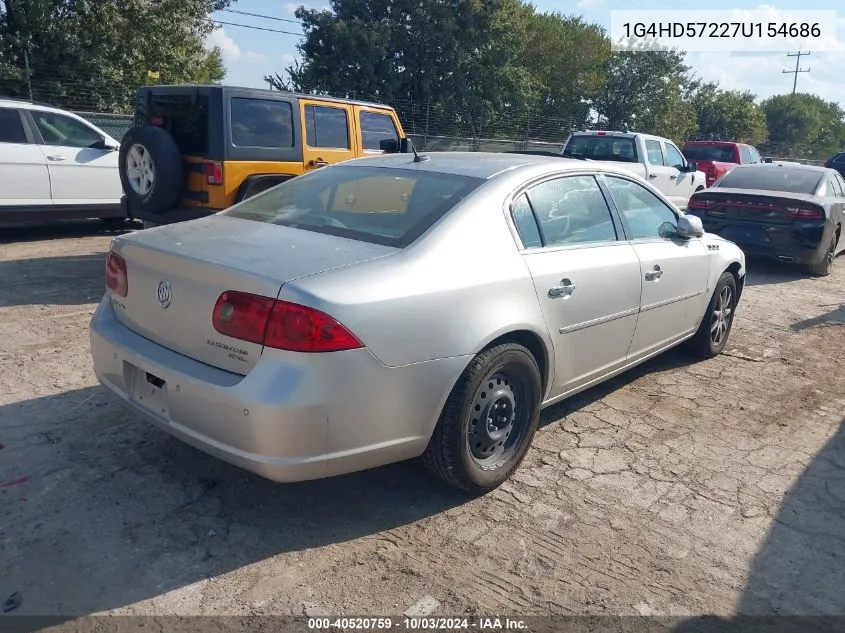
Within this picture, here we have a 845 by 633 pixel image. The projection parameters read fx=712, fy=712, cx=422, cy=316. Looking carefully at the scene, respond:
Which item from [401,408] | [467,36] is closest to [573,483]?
[401,408]

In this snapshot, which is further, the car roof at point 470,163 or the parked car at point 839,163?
the parked car at point 839,163

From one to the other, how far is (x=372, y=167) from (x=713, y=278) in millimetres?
2794

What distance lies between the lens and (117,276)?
338 cm

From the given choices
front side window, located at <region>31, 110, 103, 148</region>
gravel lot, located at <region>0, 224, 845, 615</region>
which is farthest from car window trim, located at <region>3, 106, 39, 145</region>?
gravel lot, located at <region>0, 224, 845, 615</region>

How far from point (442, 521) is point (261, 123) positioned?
5.17 metres

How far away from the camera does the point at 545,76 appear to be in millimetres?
38719

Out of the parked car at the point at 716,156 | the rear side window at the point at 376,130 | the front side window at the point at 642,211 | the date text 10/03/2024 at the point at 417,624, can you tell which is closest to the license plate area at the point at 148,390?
the date text 10/03/2024 at the point at 417,624

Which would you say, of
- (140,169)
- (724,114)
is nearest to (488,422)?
(140,169)

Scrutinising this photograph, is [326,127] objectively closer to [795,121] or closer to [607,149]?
[607,149]

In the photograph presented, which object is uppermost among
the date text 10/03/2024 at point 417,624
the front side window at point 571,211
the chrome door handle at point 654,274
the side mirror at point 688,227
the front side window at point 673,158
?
the front side window at point 673,158

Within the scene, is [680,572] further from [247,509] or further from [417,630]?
[247,509]

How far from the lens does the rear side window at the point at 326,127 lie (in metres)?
7.67

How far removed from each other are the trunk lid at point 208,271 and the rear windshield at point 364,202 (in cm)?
15

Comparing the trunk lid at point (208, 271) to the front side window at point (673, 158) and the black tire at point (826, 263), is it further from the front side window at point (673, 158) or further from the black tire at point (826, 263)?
the front side window at point (673, 158)
